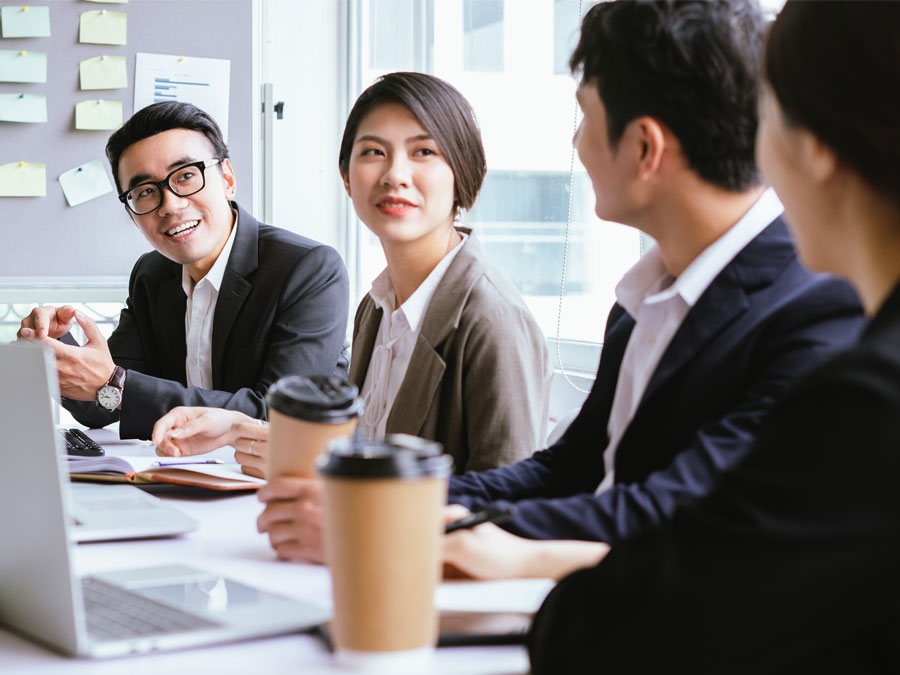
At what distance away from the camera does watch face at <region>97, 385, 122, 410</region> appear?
204cm

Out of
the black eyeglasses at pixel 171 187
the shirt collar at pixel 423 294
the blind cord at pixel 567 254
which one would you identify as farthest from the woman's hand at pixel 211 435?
the blind cord at pixel 567 254

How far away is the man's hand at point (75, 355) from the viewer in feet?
6.61

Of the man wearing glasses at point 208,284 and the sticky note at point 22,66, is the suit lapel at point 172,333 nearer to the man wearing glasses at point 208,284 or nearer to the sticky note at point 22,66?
the man wearing glasses at point 208,284

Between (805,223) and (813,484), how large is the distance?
0.28 meters

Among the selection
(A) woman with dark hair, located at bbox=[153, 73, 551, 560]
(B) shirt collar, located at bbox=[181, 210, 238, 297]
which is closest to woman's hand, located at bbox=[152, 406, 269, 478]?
(A) woman with dark hair, located at bbox=[153, 73, 551, 560]

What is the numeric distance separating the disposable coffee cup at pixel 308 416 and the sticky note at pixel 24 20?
249 cm

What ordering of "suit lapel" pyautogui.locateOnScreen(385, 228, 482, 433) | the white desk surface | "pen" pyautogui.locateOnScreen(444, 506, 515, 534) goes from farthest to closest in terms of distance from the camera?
1. "suit lapel" pyautogui.locateOnScreen(385, 228, 482, 433)
2. "pen" pyautogui.locateOnScreen(444, 506, 515, 534)
3. the white desk surface

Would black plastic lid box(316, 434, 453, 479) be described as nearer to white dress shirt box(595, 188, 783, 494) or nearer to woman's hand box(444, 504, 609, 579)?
woman's hand box(444, 504, 609, 579)

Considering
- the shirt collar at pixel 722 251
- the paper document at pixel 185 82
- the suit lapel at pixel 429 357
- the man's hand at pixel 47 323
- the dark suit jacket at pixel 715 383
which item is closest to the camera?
the dark suit jacket at pixel 715 383

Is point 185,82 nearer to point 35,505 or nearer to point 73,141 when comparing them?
point 73,141

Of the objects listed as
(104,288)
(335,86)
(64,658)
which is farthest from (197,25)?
(64,658)

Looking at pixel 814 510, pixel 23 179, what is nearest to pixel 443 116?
pixel 814 510

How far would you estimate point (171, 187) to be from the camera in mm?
2404

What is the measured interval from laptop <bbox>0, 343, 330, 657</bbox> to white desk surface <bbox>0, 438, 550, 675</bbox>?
13mm
